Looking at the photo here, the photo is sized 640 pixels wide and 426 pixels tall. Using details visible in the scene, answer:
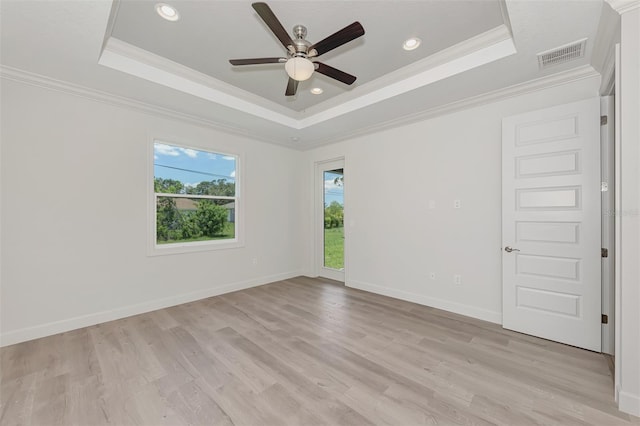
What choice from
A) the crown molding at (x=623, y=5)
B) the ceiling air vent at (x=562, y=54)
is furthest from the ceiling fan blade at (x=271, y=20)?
the ceiling air vent at (x=562, y=54)

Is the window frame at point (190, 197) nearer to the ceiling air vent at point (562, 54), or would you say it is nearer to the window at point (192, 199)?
the window at point (192, 199)

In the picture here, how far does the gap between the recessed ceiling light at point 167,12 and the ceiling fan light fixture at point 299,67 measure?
42.9 inches

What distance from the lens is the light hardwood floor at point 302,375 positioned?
5.68 feet

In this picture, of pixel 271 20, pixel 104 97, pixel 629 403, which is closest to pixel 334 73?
pixel 271 20

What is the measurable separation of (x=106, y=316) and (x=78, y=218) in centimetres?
123

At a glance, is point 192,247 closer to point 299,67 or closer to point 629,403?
point 299,67

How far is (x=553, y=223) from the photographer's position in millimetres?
2691

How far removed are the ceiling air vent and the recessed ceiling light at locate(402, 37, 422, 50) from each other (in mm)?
1089

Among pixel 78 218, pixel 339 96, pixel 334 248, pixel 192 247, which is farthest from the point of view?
pixel 334 248

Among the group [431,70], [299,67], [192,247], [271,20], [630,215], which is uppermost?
[431,70]

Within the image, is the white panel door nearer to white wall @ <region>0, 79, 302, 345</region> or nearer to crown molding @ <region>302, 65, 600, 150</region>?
crown molding @ <region>302, 65, 600, 150</region>

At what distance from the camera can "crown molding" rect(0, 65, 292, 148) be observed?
8.70ft

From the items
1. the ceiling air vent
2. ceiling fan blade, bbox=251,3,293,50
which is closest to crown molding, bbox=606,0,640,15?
the ceiling air vent

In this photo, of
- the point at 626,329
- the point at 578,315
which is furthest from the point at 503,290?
the point at 626,329
